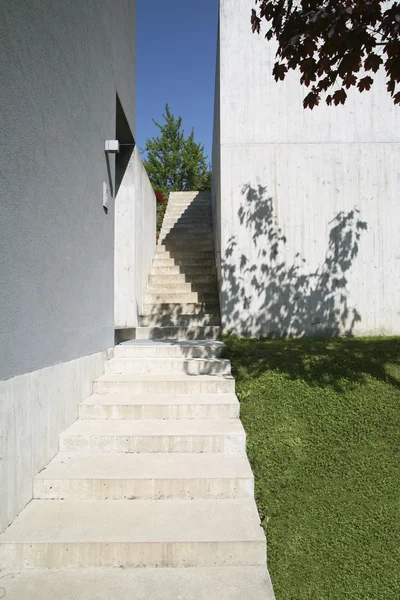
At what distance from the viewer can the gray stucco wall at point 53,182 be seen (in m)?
2.41

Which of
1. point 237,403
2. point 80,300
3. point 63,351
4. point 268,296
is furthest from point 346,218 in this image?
point 63,351

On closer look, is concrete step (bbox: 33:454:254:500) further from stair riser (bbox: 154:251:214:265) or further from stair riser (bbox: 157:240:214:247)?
stair riser (bbox: 157:240:214:247)

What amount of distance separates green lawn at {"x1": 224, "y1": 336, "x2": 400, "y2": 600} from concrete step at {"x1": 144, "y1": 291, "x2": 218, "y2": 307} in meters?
2.86

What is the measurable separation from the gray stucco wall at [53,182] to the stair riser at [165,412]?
56cm

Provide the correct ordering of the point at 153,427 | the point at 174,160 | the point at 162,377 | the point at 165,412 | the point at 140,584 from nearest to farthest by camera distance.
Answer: the point at 140,584
the point at 153,427
the point at 165,412
the point at 162,377
the point at 174,160

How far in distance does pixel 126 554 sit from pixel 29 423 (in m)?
1.03

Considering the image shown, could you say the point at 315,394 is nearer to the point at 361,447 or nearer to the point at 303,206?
the point at 361,447

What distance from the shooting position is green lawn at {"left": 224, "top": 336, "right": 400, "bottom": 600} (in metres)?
2.28

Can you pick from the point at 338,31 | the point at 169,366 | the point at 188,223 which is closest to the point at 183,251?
the point at 188,223

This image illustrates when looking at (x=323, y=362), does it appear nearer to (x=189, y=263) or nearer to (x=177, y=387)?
(x=177, y=387)

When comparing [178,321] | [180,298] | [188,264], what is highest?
[188,264]

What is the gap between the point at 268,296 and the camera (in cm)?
629

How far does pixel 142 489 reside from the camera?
8.96ft

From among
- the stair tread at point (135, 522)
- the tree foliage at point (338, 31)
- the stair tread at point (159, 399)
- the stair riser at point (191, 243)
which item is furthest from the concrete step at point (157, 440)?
the stair riser at point (191, 243)
